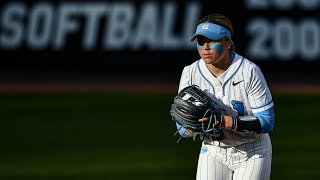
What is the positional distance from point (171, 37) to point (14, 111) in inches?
240

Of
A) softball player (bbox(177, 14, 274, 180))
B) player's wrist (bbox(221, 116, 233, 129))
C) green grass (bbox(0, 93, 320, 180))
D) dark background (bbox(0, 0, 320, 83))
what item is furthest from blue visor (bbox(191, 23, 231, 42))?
dark background (bbox(0, 0, 320, 83))

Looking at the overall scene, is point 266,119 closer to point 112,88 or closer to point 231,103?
point 231,103

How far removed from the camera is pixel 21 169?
34.4 feet

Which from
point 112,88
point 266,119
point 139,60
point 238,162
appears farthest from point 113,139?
point 139,60

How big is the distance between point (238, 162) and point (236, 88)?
551 millimetres

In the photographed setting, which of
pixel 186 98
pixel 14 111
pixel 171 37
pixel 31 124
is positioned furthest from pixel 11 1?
pixel 186 98

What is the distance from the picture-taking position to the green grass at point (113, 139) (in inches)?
408

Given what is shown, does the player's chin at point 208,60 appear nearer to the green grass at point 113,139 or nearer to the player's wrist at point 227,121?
the player's wrist at point 227,121

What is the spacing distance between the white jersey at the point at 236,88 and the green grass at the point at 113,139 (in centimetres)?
398

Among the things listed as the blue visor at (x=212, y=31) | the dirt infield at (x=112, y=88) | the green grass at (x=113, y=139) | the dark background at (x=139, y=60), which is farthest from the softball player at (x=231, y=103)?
the dark background at (x=139, y=60)

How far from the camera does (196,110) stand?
5.61m

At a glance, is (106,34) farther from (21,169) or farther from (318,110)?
(21,169)

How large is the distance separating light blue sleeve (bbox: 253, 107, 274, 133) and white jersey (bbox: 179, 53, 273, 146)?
0.03m

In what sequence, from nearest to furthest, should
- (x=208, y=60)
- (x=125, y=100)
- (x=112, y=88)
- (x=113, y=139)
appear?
1. (x=208, y=60)
2. (x=113, y=139)
3. (x=125, y=100)
4. (x=112, y=88)
